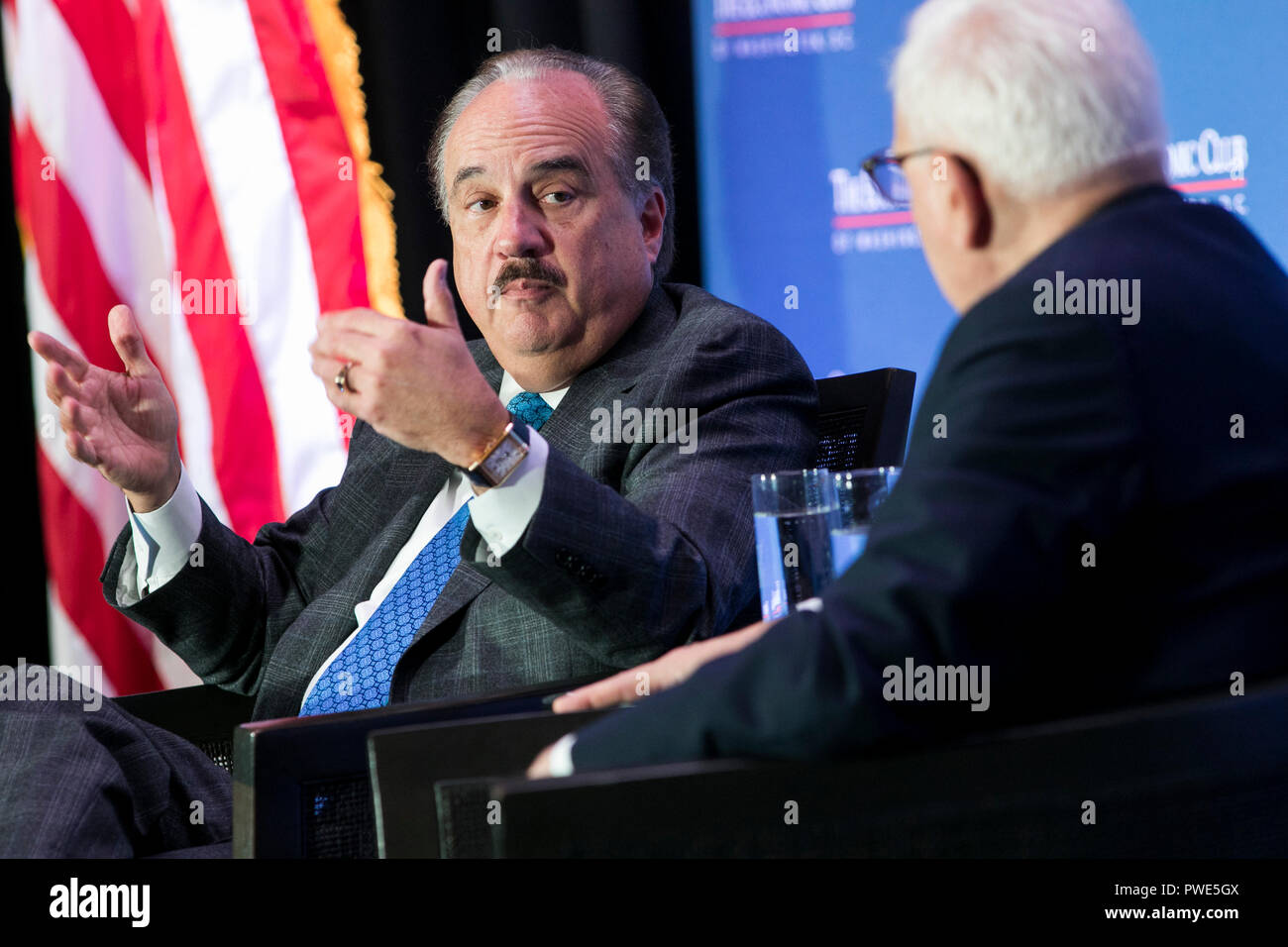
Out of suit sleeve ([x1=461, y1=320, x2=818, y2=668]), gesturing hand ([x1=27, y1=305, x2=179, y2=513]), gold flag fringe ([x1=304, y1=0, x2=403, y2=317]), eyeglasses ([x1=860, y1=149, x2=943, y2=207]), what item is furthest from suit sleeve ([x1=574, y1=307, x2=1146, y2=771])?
gold flag fringe ([x1=304, y1=0, x2=403, y2=317])

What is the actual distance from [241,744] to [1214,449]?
940 mm

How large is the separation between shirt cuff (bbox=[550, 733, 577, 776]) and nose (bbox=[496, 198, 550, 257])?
1208 millimetres

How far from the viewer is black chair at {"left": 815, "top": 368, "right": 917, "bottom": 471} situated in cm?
202

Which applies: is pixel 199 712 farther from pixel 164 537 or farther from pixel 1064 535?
pixel 1064 535

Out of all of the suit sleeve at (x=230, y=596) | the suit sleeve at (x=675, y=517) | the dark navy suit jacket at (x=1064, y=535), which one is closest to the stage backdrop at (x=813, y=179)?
the suit sleeve at (x=675, y=517)

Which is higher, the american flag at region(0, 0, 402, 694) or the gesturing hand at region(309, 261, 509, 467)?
the american flag at region(0, 0, 402, 694)

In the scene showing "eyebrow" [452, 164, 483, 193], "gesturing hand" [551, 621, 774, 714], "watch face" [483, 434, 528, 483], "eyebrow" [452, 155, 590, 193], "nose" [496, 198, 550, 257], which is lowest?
"gesturing hand" [551, 621, 774, 714]

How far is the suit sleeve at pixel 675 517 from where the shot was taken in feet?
4.98

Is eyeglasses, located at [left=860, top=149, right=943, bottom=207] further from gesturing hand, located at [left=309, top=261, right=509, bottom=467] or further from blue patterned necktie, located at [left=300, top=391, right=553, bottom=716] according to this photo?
blue patterned necktie, located at [left=300, top=391, right=553, bottom=716]

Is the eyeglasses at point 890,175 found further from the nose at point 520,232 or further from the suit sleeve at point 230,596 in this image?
the suit sleeve at point 230,596

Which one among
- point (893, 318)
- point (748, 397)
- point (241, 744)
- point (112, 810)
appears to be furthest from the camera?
point (893, 318)

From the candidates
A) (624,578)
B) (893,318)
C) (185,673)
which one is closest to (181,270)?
(185,673)
